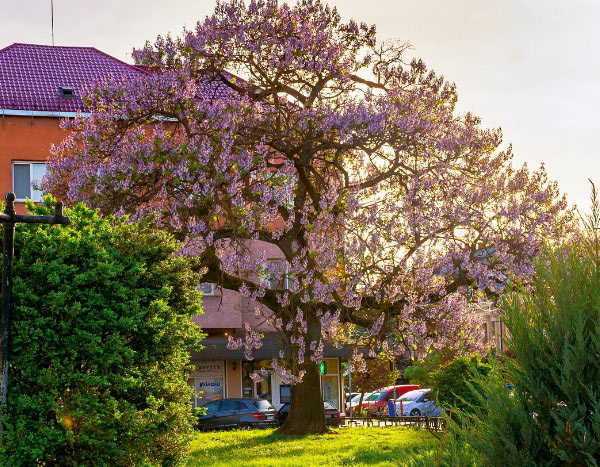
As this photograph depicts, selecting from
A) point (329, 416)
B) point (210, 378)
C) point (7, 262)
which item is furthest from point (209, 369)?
point (7, 262)

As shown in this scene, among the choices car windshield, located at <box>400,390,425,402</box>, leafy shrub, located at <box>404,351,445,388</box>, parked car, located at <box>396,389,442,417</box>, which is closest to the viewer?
leafy shrub, located at <box>404,351,445,388</box>

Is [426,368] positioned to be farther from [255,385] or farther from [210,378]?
[210,378]

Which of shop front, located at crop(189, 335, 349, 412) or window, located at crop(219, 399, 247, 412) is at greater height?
shop front, located at crop(189, 335, 349, 412)

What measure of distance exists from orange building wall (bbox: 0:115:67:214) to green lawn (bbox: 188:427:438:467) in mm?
12186

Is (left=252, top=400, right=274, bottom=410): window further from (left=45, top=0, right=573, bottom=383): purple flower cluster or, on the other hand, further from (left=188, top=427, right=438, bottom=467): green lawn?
(left=45, top=0, right=573, bottom=383): purple flower cluster

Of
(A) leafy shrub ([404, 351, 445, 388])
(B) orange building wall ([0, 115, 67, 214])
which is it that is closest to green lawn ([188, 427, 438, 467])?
→ (A) leafy shrub ([404, 351, 445, 388])

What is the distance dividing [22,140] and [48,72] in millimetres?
3684

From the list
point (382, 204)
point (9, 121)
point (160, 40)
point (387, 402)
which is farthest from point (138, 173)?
point (387, 402)

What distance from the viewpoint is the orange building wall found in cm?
3269

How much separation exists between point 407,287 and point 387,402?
2680 cm

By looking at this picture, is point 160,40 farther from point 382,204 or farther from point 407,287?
point 407,287

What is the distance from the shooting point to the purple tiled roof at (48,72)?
109ft

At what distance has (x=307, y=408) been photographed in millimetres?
26078

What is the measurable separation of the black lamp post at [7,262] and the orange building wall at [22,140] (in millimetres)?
22551
